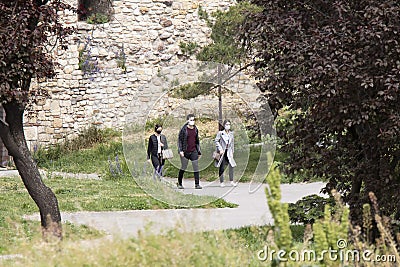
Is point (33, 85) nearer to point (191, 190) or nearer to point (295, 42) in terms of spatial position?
point (191, 190)

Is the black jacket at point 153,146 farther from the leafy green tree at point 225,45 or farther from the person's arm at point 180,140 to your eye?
the leafy green tree at point 225,45

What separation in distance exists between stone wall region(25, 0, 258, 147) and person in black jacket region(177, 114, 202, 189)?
5078mm

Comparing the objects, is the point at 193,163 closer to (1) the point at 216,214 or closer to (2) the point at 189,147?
(2) the point at 189,147

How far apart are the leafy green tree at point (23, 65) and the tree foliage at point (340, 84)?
2062 mm

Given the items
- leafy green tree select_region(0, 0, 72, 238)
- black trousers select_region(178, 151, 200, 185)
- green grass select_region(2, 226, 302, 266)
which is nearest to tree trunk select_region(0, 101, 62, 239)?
leafy green tree select_region(0, 0, 72, 238)

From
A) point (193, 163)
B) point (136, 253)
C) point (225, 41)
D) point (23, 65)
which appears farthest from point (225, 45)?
point (136, 253)

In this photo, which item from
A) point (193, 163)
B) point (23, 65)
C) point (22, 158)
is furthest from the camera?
point (193, 163)

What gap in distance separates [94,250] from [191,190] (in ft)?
27.6

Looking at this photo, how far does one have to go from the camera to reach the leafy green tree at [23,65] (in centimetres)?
732

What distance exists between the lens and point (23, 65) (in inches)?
295

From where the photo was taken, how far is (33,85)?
59.3ft

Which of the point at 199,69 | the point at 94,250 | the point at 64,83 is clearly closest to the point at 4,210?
the point at 199,69

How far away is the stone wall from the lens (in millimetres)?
18469

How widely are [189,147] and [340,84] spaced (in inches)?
230
